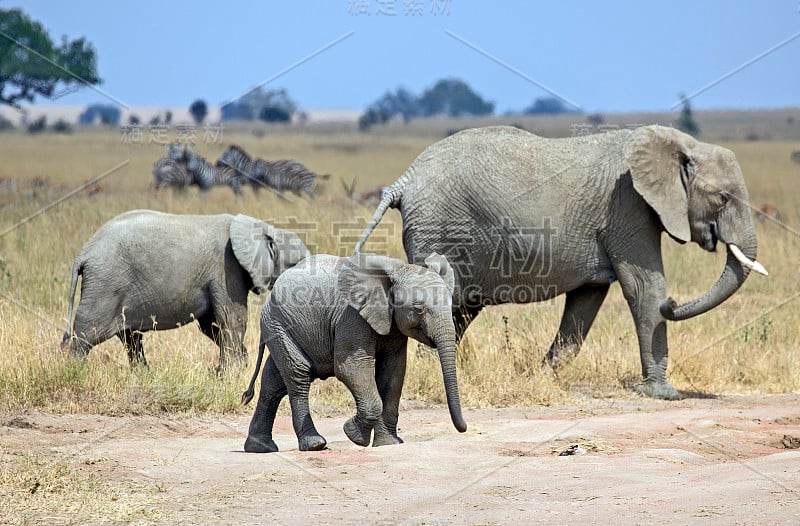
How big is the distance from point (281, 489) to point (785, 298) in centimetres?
875

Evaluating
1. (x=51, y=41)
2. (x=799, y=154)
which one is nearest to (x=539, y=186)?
(x=51, y=41)

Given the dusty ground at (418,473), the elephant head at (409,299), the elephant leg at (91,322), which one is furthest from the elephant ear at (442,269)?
the elephant leg at (91,322)

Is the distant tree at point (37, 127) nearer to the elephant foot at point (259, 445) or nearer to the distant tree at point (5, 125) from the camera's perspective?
the distant tree at point (5, 125)

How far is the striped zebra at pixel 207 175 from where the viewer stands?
23391mm

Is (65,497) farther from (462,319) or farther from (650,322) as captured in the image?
(650,322)

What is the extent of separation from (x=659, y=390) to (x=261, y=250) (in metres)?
3.30

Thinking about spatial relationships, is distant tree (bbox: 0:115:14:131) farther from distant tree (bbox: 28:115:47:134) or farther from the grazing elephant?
the grazing elephant

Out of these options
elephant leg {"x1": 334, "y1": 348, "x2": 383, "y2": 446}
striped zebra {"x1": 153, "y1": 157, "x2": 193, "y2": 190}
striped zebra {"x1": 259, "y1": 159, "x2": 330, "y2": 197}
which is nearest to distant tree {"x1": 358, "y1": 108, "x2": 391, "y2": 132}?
striped zebra {"x1": 259, "y1": 159, "x2": 330, "y2": 197}

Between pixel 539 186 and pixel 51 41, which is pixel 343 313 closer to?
pixel 539 186

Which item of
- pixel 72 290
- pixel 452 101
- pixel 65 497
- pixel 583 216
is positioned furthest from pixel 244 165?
pixel 452 101

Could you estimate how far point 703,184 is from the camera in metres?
10.2

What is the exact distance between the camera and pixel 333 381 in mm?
10141

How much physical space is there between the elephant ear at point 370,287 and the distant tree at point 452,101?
8160 cm

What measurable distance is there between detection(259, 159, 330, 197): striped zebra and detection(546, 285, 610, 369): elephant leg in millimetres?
12026
